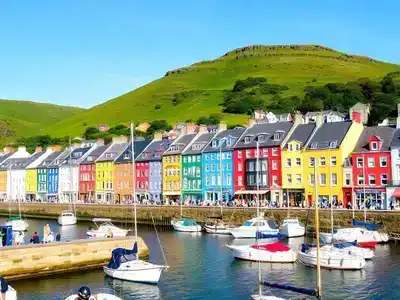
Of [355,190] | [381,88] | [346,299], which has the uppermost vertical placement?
[381,88]

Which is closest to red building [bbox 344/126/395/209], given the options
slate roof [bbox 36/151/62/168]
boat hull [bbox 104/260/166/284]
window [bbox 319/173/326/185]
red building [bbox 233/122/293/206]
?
window [bbox 319/173/326/185]

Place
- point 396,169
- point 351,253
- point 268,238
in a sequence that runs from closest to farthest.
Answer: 1. point 351,253
2. point 268,238
3. point 396,169

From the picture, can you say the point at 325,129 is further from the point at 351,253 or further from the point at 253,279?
the point at 253,279

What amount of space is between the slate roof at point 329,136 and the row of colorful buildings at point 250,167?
14cm

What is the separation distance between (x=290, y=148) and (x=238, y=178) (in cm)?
1019

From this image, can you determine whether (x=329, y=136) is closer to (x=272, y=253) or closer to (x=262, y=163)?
(x=262, y=163)

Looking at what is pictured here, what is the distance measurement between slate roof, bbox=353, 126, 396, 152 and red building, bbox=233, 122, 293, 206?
34.7 ft

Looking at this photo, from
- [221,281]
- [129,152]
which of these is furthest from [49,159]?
[221,281]

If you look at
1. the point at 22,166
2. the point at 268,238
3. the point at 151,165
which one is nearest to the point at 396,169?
the point at 268,238

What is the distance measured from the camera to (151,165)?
9319 centimetres

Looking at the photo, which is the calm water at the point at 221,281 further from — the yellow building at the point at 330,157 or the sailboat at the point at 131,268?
the yellow building at the point at 330,157

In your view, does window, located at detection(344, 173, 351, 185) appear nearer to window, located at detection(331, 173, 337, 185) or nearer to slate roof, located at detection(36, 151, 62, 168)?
window, located at detection(331, 173, 337, 185)

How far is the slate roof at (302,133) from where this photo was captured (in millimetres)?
73319

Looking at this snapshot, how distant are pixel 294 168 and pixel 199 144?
18.8 m
